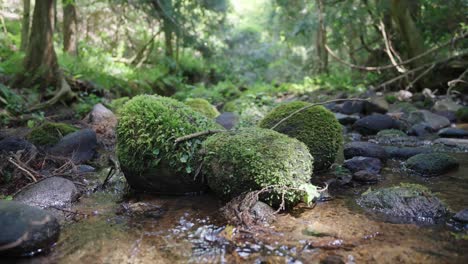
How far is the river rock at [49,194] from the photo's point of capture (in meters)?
3.79

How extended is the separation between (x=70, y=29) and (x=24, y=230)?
1234 cm

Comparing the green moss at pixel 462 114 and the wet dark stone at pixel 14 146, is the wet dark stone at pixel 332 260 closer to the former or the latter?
the wet dark stone at pixel 14 146

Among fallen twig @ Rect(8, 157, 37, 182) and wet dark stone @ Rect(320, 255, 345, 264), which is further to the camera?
fallen twig @ Rect(8, 157, 37, 182)

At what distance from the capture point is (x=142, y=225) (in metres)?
3.26

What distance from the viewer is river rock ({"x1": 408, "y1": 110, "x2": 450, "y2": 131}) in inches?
321

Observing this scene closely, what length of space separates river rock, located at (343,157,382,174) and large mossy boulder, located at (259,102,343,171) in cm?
24

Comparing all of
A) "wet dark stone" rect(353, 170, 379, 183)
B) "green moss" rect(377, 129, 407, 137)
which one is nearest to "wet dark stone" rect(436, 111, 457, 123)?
"green moss" rect(377, 129, 407, 137)

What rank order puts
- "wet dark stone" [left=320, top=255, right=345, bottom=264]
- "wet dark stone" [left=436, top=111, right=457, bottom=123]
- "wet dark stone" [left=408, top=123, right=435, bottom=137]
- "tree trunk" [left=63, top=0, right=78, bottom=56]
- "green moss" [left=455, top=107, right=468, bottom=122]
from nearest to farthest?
"wet dark stone" [left=320, top=255, right=345, bottom=264]
"wet dark stone" [left=408, top=123, right=435, bottom=137]
"green moss" [left=455, top=107, right=468, bottom=122]
"wet dark stone" [left=436, top=111, right=457, bottom=123]
"tree trunk" [left=63, top=0, right=78, bottom=56]

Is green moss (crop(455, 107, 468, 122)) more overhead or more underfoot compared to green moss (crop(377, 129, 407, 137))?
more overhead

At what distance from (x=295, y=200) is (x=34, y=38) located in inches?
347

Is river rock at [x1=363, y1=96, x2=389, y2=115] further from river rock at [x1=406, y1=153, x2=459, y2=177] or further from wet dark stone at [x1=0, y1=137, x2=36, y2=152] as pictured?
wet dark stone at [x1=0, y1=137, x2=36, y2=152]

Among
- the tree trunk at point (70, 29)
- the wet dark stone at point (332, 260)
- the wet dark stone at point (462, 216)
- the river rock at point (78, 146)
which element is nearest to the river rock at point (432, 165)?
the wet dark stone at point (462, 216)

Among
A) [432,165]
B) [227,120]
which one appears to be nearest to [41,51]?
[227,120]

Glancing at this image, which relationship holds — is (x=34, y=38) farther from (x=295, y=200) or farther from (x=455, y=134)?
(x=455, y=134)
